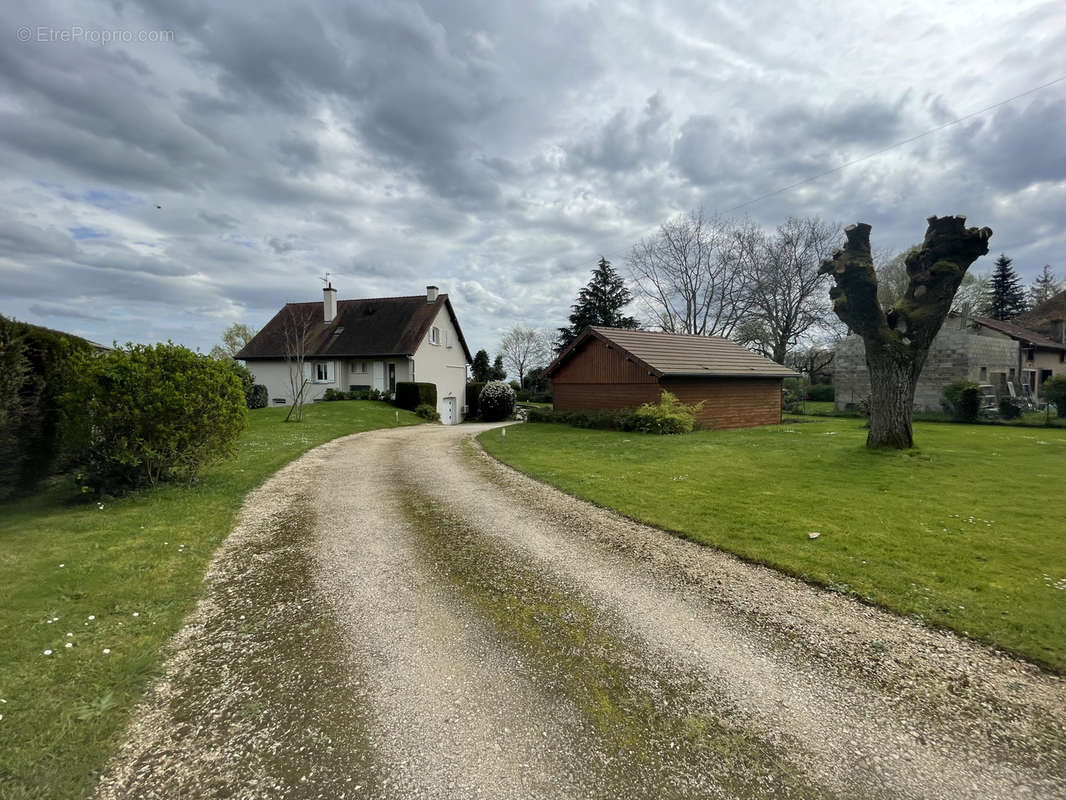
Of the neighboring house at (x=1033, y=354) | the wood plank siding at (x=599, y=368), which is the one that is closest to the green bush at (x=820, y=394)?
the neighboring house at (x=1033, y=354)

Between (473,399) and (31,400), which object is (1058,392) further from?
(31,400)

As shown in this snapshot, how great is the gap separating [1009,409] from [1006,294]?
40011mm

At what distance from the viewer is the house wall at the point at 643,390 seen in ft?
67.4

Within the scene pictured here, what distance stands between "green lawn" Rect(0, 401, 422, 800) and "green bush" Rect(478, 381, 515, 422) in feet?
73.7

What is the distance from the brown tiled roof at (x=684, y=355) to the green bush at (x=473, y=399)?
35.7ft

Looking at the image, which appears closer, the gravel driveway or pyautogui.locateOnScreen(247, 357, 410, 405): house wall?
the gravel driveway

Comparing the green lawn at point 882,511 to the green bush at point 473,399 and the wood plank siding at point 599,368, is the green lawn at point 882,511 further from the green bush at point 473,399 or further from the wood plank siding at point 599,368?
the green bush at point 473,399

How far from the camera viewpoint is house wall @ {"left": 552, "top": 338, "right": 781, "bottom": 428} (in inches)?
809

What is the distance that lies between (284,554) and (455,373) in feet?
98.1

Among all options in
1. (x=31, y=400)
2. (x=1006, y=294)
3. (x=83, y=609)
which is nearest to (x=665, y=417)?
(x=83, y=609)

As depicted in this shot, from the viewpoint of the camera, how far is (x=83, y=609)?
4.24 m

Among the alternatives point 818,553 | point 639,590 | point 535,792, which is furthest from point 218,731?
point 818,553

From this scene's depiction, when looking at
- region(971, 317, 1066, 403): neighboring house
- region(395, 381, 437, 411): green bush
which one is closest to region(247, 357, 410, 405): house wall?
region(395, 381, 437, 411): green bush

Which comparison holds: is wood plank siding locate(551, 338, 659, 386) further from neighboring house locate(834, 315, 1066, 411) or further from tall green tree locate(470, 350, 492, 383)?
tall green tree locate(470, 350, 492, 383)
